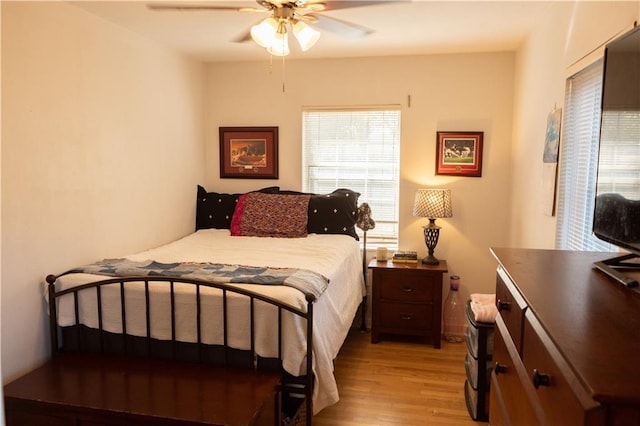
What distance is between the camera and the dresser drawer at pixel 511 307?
126cm

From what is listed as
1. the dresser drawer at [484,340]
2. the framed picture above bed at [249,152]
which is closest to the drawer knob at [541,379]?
the dresser drawer at [484,340]

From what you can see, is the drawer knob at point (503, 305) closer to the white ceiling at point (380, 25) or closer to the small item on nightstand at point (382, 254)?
the white ceiling at point (380, 25)

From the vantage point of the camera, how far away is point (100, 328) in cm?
243

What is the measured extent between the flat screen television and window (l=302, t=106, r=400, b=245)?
2.63m

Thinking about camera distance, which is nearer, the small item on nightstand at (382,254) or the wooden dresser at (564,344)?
the wooden dresser at (564,344)

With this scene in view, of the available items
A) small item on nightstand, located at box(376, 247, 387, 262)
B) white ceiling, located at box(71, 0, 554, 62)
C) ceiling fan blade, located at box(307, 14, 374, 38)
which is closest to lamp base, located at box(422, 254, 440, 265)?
small item on nightstand, located at box(376, 247, 387, 262)

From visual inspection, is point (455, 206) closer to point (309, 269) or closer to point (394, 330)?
point (394, 330)

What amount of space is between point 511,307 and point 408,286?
2304 mm

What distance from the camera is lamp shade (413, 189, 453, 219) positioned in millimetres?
3721

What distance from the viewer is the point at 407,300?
12.1 feet

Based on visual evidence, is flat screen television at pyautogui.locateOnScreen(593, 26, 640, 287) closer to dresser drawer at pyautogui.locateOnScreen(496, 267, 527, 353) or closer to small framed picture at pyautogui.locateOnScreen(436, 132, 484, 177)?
dresser drawer at pyautogui.locateOnScreen(496, 267, 527, 353)

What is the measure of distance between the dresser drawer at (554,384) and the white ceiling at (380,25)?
1830mm

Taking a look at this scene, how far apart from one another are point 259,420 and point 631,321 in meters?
1.44

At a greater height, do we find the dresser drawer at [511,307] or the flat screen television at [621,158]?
the flat screen television at [621,158]
